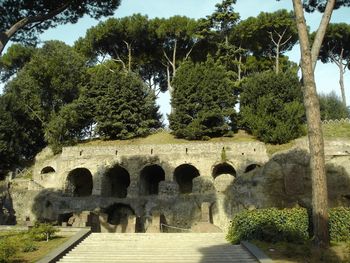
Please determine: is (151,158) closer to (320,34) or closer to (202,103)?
(202,103)

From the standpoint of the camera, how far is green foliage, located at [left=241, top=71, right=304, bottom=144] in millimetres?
33062

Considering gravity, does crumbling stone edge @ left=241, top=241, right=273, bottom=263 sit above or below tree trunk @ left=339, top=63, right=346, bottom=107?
below

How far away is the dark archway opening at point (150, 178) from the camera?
105 feet

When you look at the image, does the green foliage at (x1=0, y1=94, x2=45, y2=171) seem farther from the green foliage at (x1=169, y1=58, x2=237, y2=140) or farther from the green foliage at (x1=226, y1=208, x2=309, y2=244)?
the green foliage at (x1=226, y1=208, x2=309, y2=244)

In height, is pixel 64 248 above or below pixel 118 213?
below

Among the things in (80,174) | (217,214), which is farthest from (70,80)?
(217,214)

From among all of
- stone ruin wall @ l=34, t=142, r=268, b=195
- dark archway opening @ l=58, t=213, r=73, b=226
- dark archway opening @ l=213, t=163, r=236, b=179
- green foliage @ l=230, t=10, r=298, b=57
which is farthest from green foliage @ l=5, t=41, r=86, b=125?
dark archway opening @ l=213, t=163, r=236, b=179

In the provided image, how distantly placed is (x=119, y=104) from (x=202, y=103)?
704 cm

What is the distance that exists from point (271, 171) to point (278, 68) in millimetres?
23131

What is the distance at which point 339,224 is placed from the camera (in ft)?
47.2

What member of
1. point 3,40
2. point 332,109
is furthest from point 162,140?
point 3,40

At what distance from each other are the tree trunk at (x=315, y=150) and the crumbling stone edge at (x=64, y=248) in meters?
7.55

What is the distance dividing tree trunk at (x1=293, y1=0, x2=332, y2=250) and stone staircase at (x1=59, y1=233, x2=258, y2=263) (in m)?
2.15

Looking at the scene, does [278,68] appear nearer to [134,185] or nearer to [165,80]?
[165,80]
